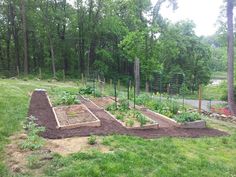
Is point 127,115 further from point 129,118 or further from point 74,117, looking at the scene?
point 74,117

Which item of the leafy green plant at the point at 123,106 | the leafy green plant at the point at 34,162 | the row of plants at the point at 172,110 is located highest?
the leafy green plant at the point at 123,106

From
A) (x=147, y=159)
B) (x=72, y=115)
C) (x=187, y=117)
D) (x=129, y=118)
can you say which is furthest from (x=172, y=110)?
(x=147, y=159)

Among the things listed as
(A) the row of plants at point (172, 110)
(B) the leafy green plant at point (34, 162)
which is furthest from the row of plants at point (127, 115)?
(B) the leafy green plant at point (34, 162)

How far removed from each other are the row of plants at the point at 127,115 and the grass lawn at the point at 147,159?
1.58m

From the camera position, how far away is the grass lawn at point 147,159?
6062 mm

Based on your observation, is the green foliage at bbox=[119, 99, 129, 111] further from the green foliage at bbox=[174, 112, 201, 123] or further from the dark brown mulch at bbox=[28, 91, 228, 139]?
the green foliage at bbox=[174, 112, 201, 123]

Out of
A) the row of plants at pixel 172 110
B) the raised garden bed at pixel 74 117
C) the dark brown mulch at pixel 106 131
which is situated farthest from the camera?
the row of plants at pixel 172 110

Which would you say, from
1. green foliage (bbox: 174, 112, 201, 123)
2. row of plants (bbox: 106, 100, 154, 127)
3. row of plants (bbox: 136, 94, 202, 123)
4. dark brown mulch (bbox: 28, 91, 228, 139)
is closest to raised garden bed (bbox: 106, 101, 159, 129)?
row of plants (bbox: 106, 100, 154, 127)

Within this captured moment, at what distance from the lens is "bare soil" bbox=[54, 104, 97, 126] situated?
33.6 ft

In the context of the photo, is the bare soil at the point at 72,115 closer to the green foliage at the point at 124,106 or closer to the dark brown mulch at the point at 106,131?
the dark brown mulch at the point at 106,131

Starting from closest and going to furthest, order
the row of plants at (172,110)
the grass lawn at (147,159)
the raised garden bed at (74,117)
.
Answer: the grass lawn at (147,159) < the raised garden bed at (74,117) < the row of plants at (172,110)

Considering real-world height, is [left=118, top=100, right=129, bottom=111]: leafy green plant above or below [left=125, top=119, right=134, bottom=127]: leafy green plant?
above

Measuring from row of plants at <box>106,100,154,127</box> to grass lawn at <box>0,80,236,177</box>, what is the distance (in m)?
1.58

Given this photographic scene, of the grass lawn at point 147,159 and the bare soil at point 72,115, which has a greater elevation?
the bare soil at point 72,115
